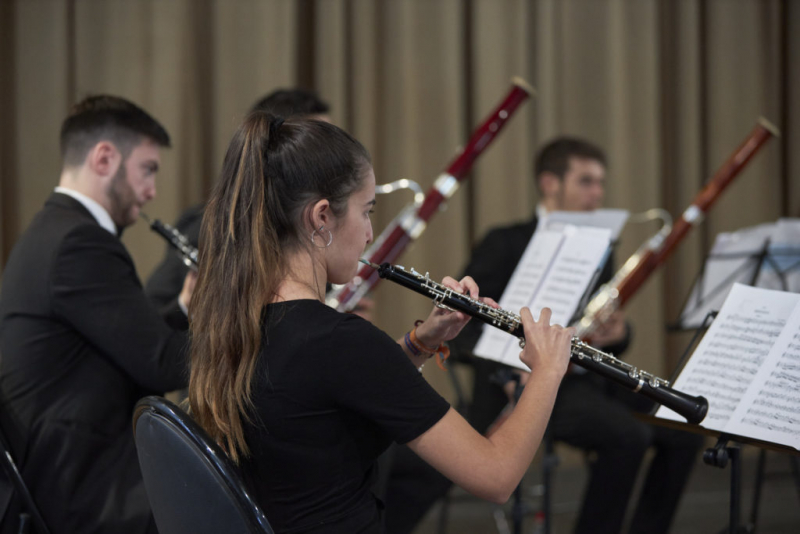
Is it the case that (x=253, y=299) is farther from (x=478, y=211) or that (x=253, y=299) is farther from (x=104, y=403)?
(x=478, y=211)

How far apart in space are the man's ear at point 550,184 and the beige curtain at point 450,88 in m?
0.73

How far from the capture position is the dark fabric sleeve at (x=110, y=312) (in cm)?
169

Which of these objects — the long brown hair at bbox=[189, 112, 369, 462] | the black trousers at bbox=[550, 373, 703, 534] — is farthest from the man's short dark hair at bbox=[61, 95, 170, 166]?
the black trousers at bbox=[550, 373, 703, 534]

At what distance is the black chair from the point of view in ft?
3.45

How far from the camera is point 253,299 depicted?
121cm

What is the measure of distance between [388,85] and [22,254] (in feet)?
8.00

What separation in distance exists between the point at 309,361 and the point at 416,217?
132 centimetres

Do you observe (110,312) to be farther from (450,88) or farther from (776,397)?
(450,88)

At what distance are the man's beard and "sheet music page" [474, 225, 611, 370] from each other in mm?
982

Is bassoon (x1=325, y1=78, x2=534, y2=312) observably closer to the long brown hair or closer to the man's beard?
the man's beard

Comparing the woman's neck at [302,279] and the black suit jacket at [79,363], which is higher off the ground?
the woman's neck at [302,279]

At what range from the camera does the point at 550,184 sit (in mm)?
3242

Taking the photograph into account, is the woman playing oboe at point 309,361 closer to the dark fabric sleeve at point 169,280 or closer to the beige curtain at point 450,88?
the dark fabric sleeve at point 169,280

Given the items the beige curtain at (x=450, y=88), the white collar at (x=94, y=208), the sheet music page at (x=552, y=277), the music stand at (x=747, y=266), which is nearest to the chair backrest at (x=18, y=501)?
the white collar at (x=94, y=208)
